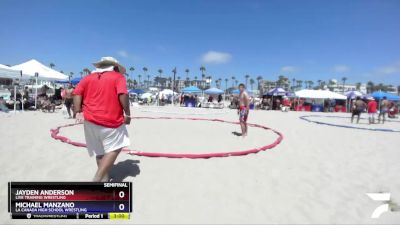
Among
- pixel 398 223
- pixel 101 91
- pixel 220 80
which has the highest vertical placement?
pixel 220 80

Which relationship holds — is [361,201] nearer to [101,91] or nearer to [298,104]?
[101,91]

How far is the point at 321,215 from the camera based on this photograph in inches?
130

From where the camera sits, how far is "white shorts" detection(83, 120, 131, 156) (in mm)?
3438

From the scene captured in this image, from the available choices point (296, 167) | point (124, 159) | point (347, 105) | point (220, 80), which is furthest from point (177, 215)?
point (220, 80)

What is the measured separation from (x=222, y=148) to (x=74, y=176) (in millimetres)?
3573

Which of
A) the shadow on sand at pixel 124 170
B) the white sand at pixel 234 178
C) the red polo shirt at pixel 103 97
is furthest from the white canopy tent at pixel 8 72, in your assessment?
the red polo shirt at pixel 103 97

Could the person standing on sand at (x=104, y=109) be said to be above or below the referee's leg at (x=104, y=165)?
above

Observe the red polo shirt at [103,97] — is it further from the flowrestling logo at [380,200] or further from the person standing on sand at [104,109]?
the flowrestling logo at [380,200]

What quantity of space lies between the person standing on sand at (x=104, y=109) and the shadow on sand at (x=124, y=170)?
27.8 inches

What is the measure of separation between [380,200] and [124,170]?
4011 mm

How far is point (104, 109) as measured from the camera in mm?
3377
